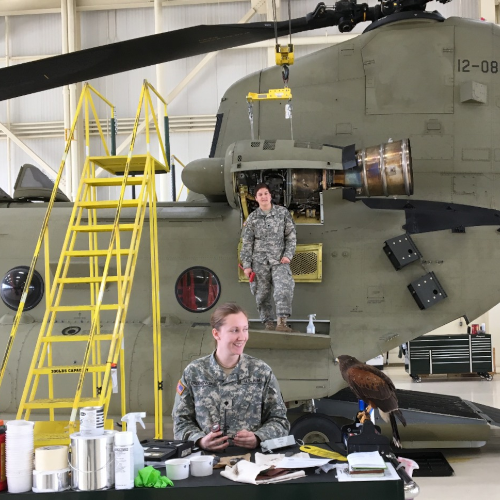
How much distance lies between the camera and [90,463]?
103 inches

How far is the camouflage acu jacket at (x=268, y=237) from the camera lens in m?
6.98

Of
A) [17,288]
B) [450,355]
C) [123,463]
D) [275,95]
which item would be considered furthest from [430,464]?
[450,355]

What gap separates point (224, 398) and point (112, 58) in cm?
432

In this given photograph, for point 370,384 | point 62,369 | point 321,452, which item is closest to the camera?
point 321,452

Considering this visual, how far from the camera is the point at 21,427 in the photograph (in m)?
2.67

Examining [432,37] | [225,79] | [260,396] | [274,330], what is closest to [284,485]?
[260,396]

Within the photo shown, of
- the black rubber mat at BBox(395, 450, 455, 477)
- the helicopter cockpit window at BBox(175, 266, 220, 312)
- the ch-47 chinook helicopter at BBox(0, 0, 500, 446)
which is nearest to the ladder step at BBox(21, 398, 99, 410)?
the ch-47 chinook helicopter at BBox(0, 0, 500, 446)

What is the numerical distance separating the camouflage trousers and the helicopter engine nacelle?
2.81 feet

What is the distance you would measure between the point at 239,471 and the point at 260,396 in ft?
2.87

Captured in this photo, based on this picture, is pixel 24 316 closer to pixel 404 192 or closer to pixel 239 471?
pixel 404 192

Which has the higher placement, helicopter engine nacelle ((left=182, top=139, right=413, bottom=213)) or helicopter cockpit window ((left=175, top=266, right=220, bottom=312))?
helicopter engine nacelle ((left=182, top=139, right=413, bottom=213))

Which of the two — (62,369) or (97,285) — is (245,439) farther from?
(97,285)

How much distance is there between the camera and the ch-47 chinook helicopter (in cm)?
711

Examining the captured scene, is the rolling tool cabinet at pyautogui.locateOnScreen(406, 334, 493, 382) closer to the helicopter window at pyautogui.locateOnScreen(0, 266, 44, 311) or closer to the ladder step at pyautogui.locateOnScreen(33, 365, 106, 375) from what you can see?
the helicopter window at pyautogui.locateOnScreen(0, 266, 44, 311)
